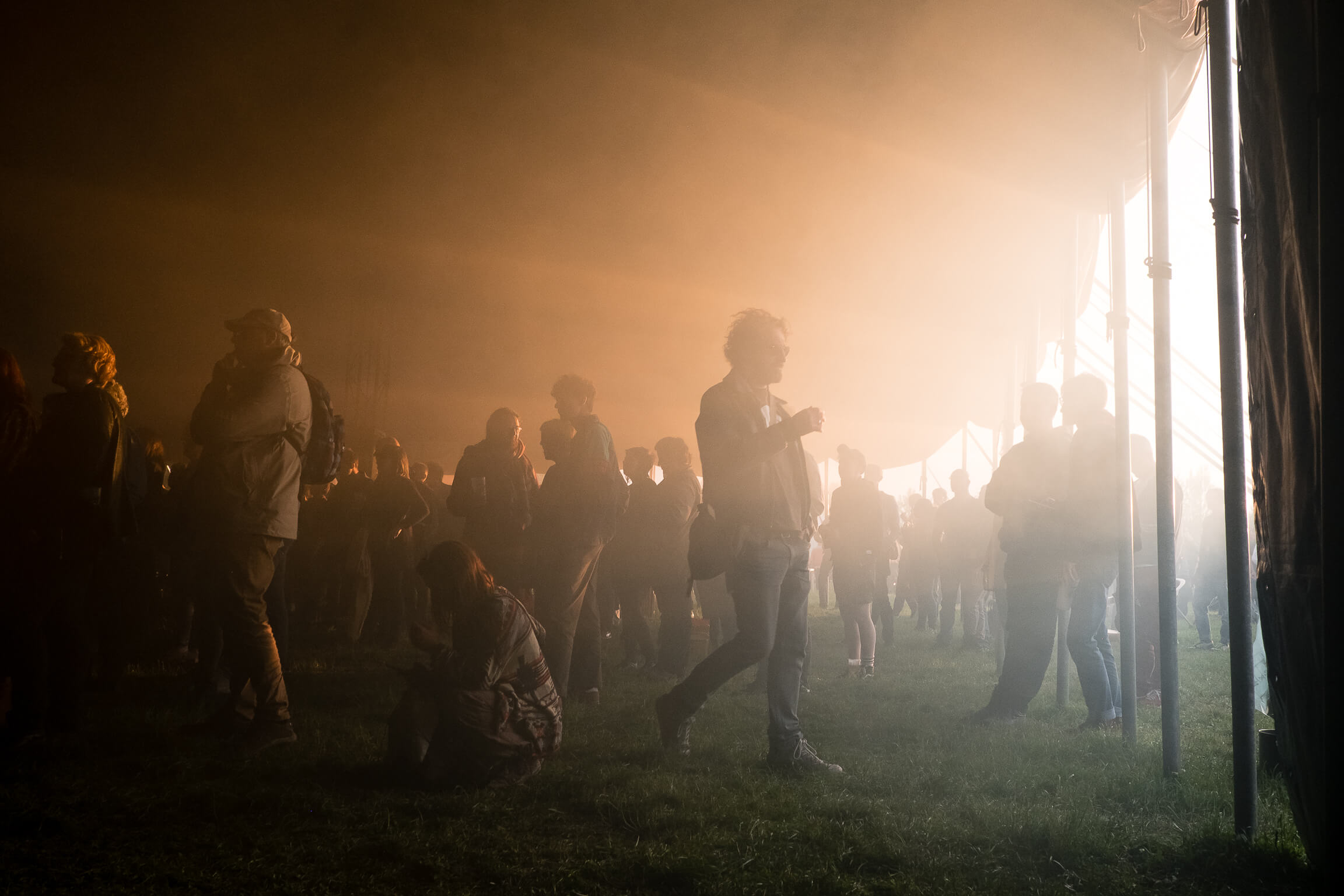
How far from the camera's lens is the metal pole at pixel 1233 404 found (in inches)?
106

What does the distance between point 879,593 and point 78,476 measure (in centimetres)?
706

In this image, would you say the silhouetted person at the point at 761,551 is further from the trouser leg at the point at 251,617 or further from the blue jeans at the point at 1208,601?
the blue jeans at the point at 1208,601

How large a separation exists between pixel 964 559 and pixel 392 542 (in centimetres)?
582

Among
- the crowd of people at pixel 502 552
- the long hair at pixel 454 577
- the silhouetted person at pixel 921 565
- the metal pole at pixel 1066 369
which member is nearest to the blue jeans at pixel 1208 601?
the silhouetted person at pixel 921 565

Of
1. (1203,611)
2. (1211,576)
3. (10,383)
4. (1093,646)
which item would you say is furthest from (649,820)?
(1211,576)

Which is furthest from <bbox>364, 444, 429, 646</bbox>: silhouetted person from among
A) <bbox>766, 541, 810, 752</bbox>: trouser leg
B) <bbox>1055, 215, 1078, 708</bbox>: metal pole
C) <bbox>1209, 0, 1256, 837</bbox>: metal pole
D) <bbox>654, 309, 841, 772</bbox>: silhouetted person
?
<bbox>1209, 0, 1256, 837</bbox>: metal pole

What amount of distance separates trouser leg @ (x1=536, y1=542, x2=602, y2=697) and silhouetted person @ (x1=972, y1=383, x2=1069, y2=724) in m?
2.29

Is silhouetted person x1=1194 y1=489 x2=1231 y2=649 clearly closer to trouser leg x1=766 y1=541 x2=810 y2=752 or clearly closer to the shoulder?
trouser leg x1=766 y1=541 x2=810 y2=752

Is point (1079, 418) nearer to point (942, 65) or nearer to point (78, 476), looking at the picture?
point (942, 65)

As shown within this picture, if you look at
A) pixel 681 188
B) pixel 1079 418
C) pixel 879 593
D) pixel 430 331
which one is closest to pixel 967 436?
pixel 879 593

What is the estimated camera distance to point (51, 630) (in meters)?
3.74

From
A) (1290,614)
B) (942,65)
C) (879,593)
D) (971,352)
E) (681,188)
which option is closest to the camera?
(1290,614)

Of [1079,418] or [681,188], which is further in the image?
[681,188]

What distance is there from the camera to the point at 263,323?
3914 millimetres
